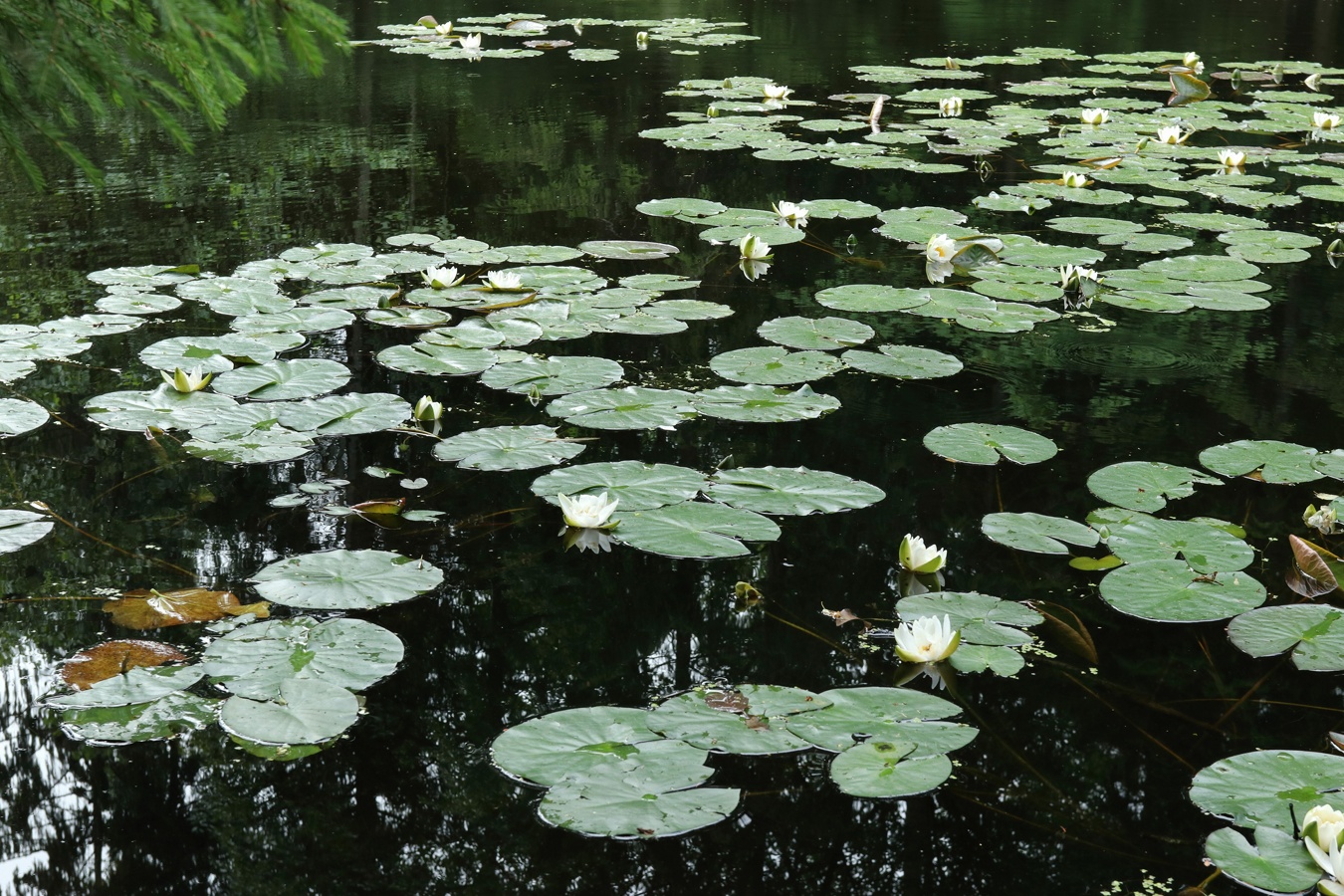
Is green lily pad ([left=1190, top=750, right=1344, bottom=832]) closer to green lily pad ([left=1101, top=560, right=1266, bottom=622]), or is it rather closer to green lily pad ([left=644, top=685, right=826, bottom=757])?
green lily pad ([left=1101, top=560, right=1266, bottom=622])

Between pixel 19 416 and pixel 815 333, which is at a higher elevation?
pixel 815 333

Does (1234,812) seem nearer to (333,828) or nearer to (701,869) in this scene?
(701,869)

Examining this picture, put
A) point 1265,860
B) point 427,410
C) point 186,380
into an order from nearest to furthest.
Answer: point 1265,860, point 427,410, point 186,380

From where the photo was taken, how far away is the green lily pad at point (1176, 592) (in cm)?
188

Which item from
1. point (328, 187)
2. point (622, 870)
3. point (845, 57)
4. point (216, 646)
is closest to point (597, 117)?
point (328, 187)

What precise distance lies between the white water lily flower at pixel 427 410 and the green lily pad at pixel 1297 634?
1669 millimetres

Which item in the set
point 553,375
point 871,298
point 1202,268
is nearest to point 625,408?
point 553,375

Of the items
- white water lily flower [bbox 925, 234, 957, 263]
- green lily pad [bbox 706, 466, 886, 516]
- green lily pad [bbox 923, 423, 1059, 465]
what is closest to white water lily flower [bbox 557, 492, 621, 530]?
green lily pad [bbox 706, 466, 886, 516]

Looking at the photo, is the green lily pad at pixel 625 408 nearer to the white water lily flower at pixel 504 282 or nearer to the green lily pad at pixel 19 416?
the white water lily flower at pixel 504 282

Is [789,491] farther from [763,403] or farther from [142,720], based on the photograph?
[142,720]

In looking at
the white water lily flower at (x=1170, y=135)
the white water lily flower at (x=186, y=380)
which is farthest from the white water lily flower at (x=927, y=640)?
the white water lily flower at (x=1170, y=135)

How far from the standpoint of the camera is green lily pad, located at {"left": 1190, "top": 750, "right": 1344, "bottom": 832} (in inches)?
55.7

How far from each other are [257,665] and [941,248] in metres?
2.76

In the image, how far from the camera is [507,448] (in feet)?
8.13
